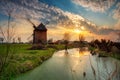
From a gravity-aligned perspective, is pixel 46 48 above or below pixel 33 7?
below

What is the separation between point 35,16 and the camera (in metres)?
8.05

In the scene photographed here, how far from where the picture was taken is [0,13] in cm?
655

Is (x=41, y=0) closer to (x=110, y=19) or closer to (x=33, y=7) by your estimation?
(x=33, y=7)

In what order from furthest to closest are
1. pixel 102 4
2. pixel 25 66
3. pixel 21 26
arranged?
1. pixel 102 4
2. pixel 21 26
3. pixel 25 66

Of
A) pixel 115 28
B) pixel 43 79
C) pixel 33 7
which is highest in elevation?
pixel 33 7

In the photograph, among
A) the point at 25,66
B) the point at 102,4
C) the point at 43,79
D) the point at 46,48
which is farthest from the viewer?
the point at 46,48

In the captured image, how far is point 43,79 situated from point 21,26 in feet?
7.38

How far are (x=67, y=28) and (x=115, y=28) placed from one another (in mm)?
1559

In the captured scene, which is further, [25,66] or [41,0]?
[41,0]

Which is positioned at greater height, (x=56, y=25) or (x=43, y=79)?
(x=56, y=25)

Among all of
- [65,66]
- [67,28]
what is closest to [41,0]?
[67,28]

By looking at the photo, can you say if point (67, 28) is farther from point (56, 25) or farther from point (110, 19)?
point (110, 19)

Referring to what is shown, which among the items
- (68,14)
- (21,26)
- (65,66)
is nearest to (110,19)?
(68,14)

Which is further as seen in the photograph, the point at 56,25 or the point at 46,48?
the point at 46,48
